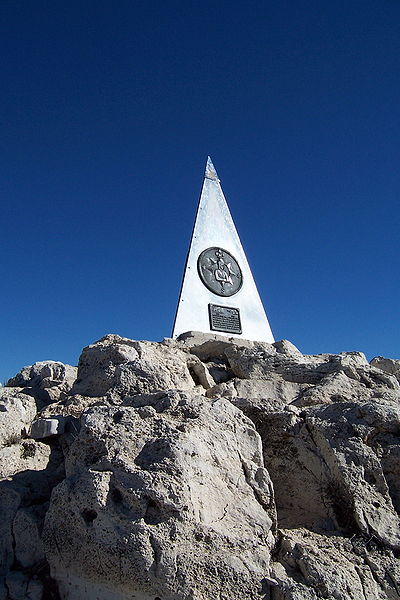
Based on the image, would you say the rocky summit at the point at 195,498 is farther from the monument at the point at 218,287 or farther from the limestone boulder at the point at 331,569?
the monument at the point at 218,287

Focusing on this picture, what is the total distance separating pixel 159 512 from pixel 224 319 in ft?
24.4

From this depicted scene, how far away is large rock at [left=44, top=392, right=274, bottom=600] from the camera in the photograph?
8.02 feet

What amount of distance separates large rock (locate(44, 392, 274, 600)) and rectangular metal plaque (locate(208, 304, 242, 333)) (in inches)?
253

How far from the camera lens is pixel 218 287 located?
10492 mm

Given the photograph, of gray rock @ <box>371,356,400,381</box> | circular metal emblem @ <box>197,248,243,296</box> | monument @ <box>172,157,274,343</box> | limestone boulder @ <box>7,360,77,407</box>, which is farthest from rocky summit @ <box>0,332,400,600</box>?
circular metal emblem @ <box>197,248,243,296</box>

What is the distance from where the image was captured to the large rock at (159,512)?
245cm

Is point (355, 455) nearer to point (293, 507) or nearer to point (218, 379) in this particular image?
point (293, 507)

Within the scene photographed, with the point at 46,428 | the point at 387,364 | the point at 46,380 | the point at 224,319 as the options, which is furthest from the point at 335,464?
the point at 224,319

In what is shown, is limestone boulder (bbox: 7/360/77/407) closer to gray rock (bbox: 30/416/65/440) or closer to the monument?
gray rock (bbox: 30/416/65/440)

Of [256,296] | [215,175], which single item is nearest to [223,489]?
[256,296]

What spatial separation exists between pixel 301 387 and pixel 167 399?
2466mm

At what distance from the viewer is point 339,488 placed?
3420 millimetres

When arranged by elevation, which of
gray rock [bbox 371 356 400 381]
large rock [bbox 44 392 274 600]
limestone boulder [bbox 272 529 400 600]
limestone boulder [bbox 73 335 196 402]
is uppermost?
gray rock [bbox 371 356 400 381]

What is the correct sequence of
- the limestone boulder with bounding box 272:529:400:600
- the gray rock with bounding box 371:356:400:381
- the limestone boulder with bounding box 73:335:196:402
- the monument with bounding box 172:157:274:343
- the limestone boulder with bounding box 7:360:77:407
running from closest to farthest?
the limestone boulder with bounding box 272:529:400:600
the limestone boulder with bounding box 73:335:196:402
the limestone boulder with bounding box 7:360:77:407
the gray rock with bounding box 371:356:400:381
the monument with bounding box 172:157:274:343
